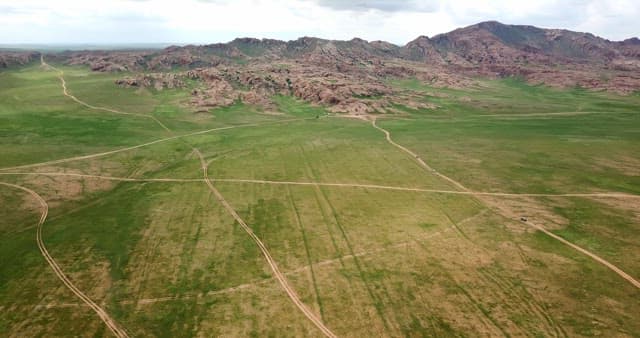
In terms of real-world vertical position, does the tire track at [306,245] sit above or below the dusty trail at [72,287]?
above

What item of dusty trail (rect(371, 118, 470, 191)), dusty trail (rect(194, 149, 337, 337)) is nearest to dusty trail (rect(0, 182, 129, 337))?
dusty trail (rect(194, 149, 337, 337))

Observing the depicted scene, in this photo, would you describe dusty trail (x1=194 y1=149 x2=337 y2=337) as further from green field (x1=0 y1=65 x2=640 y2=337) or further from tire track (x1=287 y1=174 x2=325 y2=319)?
tire track (x1=287 y1=174 x2=325 y2=319)

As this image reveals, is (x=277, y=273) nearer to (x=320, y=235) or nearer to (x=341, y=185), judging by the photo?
(x=320, y=235)

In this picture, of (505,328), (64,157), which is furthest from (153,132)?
(505,328)

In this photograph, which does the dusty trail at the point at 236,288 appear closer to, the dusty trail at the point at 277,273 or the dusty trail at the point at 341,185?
the dusty trail at the point at 277,273

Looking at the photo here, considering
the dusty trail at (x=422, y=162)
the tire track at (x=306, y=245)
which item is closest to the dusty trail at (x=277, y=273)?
the tire track at (x=306, y=245)

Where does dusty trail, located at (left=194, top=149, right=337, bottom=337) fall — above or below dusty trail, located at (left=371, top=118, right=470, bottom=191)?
below

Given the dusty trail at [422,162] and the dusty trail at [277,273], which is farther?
the dusty trail at [422,162]

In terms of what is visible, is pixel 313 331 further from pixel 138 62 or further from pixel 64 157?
pixel 138 62
